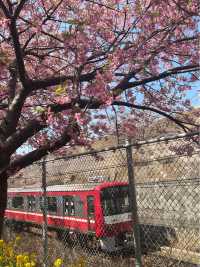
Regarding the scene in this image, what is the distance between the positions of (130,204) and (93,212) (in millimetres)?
8054

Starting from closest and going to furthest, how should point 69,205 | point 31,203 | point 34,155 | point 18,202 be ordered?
point 34,155
point 69,205
point 31,203
point 18,202

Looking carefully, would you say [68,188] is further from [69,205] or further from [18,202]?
[18,202]

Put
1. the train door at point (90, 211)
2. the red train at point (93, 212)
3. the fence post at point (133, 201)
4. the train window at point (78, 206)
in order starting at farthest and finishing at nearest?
the train window at point (78, 206), the train door at point (90, 211), the red train at point (93, 212), the fence post at point (133, 201)

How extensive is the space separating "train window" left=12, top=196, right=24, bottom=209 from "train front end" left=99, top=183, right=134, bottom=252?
25.9 feet

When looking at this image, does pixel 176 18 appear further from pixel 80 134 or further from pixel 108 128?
pixel 108 128

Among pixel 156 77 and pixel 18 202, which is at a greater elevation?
pixel 156 77

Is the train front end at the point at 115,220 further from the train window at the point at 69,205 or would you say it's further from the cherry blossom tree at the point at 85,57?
the cherry blossom tree at the point at 85,57

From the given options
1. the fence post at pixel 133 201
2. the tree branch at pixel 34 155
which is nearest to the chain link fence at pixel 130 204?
the fence post at pixel 133 201

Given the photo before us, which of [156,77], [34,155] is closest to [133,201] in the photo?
[156,77]

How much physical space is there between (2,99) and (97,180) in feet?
7.59

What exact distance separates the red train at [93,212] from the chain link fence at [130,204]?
27 millimetres

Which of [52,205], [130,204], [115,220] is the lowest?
[115,220]

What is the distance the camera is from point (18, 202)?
20.4 meters

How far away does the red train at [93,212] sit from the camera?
33.6 feet
